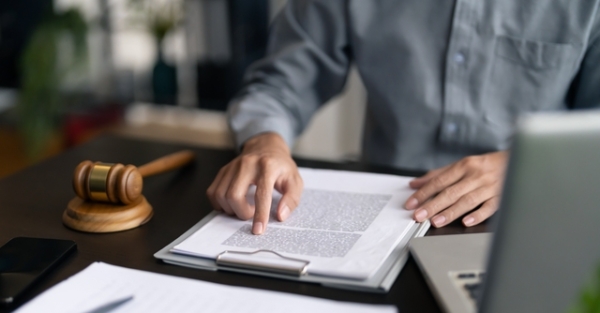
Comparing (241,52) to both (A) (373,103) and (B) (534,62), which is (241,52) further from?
(B) (534,62)

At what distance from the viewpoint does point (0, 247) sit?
2.36 feet

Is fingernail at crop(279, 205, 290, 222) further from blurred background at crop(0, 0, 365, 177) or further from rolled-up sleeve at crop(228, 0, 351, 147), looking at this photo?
blurred background at crop(0, 0, 365, 177)

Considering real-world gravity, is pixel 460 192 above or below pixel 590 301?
below

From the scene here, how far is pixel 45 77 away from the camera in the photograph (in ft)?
8.40

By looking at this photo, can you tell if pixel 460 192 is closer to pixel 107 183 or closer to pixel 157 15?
pixel 107 183

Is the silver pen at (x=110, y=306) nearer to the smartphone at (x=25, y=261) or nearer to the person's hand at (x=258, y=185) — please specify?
the smartphone at (x=25, y=261)

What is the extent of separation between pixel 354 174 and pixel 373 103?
36cm

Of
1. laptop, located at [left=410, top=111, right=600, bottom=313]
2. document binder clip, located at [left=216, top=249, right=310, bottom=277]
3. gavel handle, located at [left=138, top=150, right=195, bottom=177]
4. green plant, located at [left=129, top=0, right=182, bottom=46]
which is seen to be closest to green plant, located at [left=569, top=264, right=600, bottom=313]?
laptop, located at [left=410, top=111, right=600, bottom=313]

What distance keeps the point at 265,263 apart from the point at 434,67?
685mm

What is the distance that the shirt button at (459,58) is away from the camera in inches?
45.7

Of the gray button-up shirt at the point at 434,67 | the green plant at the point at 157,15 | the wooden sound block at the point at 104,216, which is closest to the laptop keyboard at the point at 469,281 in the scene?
the wooden sound block at the point at 104,216

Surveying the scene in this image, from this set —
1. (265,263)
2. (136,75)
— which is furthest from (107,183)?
(136,75)

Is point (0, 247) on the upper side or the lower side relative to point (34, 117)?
upper

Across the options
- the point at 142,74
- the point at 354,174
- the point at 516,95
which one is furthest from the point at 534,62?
the point at 142,74
